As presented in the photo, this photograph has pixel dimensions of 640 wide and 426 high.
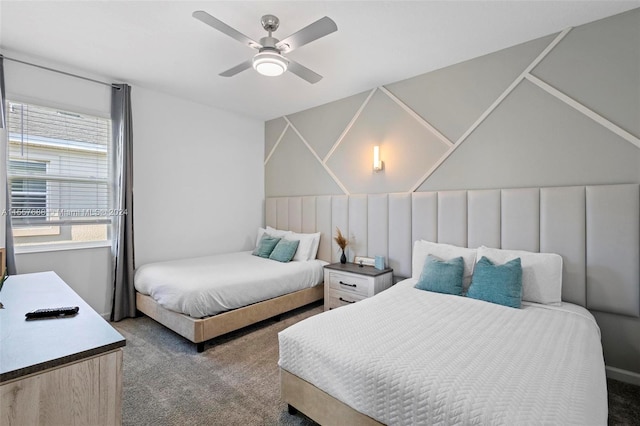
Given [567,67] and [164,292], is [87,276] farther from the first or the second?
[567,67]

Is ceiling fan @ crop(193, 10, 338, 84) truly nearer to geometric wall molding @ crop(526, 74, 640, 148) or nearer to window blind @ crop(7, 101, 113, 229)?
geometric wall molding @ crop(526, 74, 640, 148)

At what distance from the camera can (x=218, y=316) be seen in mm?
2762

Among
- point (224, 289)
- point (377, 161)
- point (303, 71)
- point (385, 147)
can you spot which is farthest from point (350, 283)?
point (303, 71)

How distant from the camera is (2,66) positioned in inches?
108

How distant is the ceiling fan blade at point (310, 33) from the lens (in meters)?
1.85

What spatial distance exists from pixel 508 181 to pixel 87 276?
443 cm

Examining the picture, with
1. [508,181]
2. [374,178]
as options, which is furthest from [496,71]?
[374,178]

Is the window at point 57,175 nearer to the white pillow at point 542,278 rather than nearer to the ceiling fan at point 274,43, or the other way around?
the ceiling fan at point 274,43

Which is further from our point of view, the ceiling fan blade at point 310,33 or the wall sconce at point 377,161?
the wall sconce at point 377,161

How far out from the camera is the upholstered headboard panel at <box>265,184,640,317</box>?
2191 mm

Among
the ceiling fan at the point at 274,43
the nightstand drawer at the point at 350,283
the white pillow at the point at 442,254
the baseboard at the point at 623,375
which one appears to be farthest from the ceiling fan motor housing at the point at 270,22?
the baseboard at the point at 623,375

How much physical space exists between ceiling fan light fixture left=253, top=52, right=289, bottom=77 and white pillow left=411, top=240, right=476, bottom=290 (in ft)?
6.83

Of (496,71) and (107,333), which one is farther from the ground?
(496,71)

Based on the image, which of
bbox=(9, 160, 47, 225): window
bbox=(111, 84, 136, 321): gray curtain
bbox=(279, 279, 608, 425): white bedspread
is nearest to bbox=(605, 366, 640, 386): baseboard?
bbox=(279, 279, 608, 425): white bedspread
